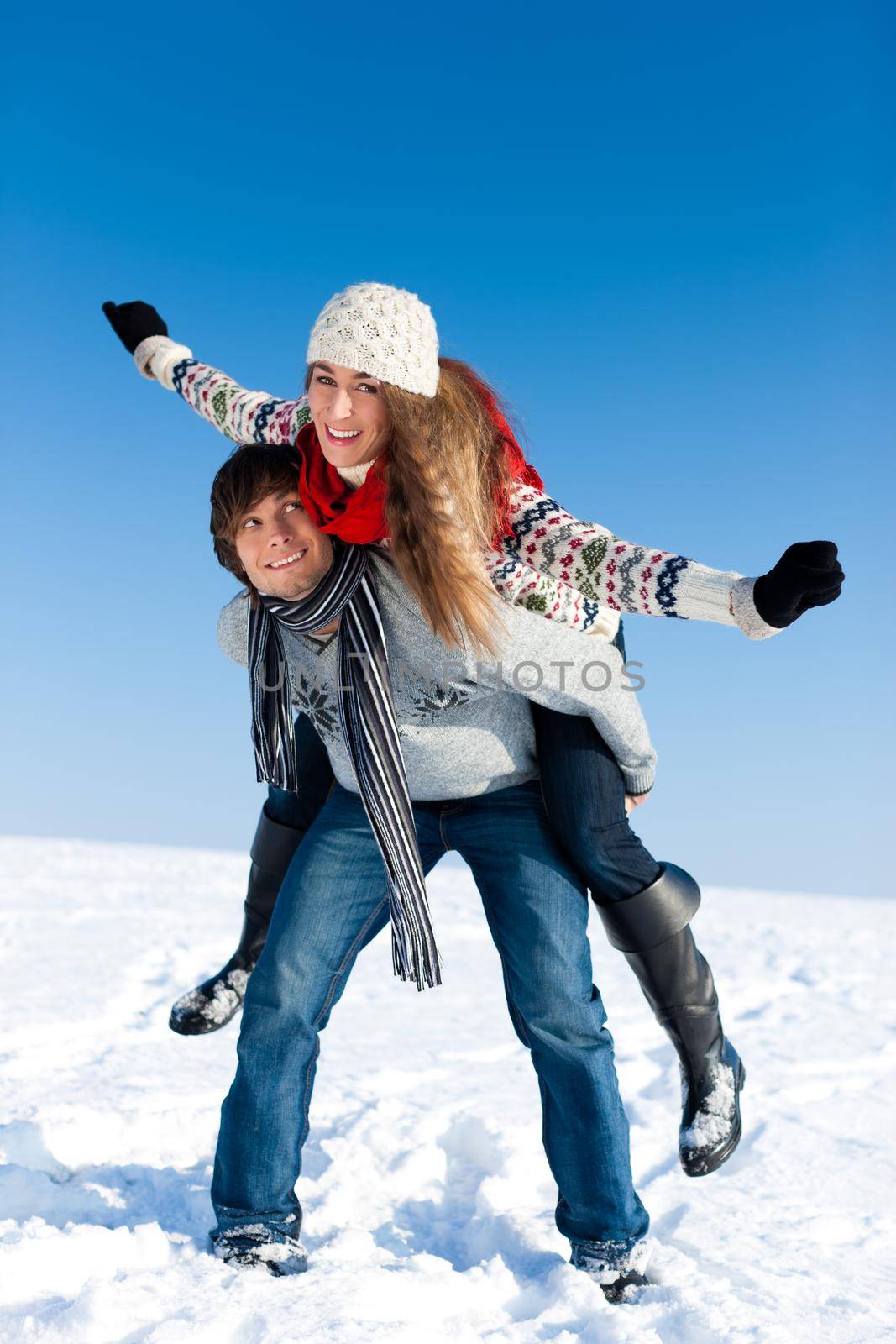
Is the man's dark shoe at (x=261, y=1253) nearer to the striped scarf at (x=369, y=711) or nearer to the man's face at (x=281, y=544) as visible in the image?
the striped scarf at (x=369, y=711)

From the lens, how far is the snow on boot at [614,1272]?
2100 mm

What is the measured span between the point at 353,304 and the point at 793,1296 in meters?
2.33

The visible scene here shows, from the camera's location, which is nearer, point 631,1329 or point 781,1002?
point 631,1329

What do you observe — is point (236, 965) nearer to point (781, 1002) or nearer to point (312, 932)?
point (312, 932)

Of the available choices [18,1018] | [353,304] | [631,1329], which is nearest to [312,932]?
[631,1329]

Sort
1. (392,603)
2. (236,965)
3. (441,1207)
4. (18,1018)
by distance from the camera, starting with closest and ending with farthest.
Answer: (392,603) < (441,1207) < (236,965) < (18,1018)

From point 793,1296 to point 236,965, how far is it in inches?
61.6

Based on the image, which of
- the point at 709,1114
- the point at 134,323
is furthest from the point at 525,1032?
the point at 134,323

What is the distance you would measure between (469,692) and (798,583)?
0.69 meters

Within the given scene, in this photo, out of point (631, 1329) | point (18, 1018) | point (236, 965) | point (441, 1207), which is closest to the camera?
point (631, 1329)

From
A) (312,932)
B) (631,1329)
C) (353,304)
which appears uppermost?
(353,304)

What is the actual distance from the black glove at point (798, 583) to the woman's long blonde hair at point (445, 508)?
0.48 m

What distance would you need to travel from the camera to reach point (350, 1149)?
9.35ft

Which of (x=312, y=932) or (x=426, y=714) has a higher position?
(x=426, y=714)
